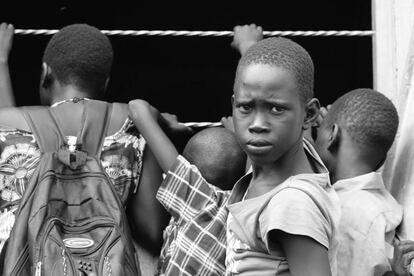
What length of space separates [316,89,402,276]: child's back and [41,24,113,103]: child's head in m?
0.60

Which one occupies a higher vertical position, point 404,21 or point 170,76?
point 404,21

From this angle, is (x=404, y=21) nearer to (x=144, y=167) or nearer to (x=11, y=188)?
(x=144, y=167)

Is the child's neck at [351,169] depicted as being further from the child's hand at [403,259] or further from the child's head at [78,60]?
the child's head at [78,60]

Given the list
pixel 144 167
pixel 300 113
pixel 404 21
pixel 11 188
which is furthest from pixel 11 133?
pixel 404 21

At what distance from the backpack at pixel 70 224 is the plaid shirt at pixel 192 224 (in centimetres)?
14

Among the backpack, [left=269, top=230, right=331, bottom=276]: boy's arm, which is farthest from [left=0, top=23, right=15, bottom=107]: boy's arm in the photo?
[left=269, top=230, right=331, bottom=276]: boy's arm

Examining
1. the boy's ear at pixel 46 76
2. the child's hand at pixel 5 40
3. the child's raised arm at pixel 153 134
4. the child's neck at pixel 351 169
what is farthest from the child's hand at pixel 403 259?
the child's hand at pixel 5 40

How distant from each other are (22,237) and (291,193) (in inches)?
24.5

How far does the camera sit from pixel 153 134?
3.07 meters

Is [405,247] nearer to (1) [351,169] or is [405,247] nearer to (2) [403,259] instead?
(2) [403,259]

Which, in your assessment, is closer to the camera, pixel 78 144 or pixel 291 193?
pixel 291 193

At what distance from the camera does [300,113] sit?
8.57ft

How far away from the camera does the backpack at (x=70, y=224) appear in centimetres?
265

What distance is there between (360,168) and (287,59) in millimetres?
568
